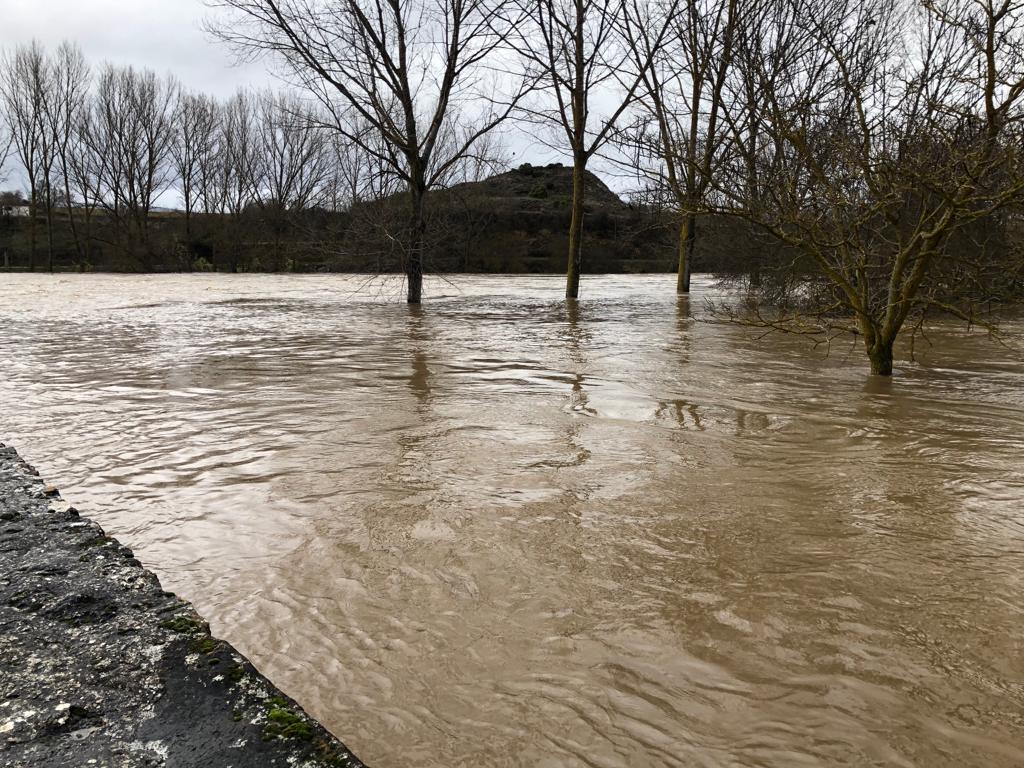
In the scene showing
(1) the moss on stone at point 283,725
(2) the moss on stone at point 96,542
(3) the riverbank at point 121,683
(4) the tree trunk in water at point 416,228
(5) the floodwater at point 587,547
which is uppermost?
(4) the tree trunk in water at point 416,228

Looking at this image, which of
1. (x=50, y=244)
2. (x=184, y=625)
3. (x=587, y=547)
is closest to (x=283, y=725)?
(x=184, y=625)

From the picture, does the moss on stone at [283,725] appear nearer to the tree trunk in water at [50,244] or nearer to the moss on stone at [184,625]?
the moss on stone at [184,625]

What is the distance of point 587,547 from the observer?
304 centimetres

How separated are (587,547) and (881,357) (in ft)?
17.8

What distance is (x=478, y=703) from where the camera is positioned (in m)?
2.00

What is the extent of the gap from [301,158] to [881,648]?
51.8 metres

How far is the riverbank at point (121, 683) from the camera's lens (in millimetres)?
1368

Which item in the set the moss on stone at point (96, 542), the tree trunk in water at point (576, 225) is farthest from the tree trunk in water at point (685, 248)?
the moss on stone at point (96, 542)

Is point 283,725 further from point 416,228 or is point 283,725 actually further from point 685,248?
point 685,248

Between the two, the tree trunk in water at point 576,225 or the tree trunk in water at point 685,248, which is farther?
the tree trunk in water at point 685,248

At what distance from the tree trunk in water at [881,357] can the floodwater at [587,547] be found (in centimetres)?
43

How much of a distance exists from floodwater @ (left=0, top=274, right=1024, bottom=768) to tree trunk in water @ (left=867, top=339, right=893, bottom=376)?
427mm

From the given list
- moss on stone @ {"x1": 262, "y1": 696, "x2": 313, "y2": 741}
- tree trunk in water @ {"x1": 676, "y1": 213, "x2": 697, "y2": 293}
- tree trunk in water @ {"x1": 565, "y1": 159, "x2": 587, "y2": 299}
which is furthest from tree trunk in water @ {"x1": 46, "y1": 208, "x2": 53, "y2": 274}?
moss on stone @ {"x1": 262, "y1": 696, "x2": 313, "y2": 741}

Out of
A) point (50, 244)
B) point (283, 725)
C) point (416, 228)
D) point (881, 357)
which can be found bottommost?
point (283, 725)
